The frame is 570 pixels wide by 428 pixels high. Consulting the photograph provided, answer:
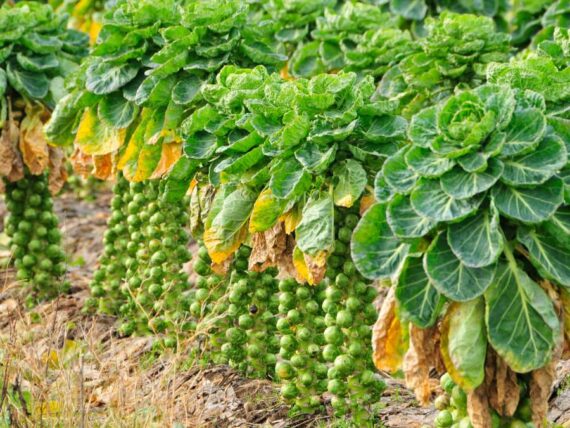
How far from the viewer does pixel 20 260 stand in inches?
221

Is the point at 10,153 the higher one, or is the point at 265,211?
the point at 265,211

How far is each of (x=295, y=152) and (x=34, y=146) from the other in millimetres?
1980

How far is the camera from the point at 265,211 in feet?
12.7

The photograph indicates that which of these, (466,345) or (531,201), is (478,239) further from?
(466,345)

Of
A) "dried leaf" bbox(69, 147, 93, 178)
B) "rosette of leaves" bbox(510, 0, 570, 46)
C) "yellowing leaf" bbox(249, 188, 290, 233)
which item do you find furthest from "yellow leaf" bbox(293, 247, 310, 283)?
"rosette of leaves" bbox(510, 0, 570, 46)

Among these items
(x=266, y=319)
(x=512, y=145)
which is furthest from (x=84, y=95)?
(x=512, y=145)

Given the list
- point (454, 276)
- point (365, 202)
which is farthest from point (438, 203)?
point (365, 202)

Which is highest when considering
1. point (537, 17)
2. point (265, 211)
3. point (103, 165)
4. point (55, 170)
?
point (265, 211)

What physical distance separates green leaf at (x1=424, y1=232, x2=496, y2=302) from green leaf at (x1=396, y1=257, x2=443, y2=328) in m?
0.08

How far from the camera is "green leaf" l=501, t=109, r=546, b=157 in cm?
313

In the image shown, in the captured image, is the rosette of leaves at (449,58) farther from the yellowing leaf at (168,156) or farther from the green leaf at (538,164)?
the green leaf at (538,164)

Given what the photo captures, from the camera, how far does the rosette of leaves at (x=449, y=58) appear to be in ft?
16.2

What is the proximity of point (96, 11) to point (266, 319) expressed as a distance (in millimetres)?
4430

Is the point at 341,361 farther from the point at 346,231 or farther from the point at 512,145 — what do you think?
the point at 512,145
